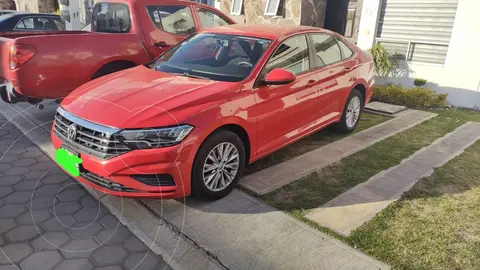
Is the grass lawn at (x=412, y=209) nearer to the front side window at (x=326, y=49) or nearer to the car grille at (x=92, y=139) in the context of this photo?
the front side window at (x=326, y=49)

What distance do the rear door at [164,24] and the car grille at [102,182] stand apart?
3.26 metres

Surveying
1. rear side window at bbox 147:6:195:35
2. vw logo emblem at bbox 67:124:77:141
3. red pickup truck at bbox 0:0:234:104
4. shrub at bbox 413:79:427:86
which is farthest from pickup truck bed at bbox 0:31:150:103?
shrub at bbox 413:79:427:86

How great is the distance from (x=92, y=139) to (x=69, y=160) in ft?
1.19

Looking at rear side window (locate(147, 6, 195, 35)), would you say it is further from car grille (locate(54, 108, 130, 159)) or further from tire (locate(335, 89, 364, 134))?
car grille (locate(54, 108, 130, 159))

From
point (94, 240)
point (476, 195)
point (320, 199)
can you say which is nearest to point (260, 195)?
point (320, 199)

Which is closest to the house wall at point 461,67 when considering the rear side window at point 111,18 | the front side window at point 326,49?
the front side window at point 326,49

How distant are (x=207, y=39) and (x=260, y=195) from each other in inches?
82.7

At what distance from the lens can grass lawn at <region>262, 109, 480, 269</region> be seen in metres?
2.94

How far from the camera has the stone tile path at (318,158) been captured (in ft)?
13.3

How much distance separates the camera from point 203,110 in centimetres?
330

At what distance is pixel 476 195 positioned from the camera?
392cm

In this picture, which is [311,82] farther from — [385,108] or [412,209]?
[385,108]

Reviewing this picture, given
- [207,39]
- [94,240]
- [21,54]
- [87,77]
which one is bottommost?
[94,240]

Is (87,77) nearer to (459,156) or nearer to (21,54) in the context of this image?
(21,54)
